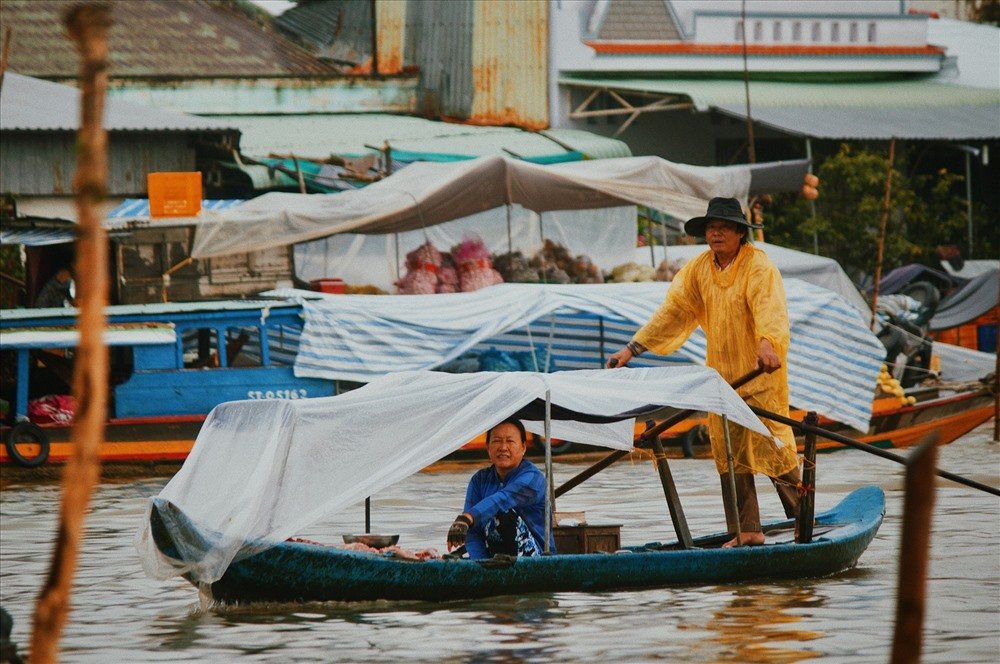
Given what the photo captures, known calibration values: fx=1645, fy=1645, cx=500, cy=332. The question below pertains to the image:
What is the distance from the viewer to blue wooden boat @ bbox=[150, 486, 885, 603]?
694 centimetres

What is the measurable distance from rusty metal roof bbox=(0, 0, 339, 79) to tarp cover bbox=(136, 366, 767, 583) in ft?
47.6

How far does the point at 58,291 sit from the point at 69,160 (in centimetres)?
420

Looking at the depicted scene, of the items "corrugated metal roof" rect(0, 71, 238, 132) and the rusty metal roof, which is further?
the rusty metal roof

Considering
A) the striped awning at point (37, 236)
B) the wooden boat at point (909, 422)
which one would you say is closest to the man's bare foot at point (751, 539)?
the wooden boat at point (909, 422)

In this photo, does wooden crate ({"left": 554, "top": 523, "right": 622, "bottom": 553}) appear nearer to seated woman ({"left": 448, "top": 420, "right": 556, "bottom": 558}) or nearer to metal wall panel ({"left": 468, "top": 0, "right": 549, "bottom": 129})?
seated woman ({"left": 448, "top": 420, "right": 556, "bottom": 558})

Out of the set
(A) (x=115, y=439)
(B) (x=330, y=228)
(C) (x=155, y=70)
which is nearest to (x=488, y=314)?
(B) (x=330, y=228)

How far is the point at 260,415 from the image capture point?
23.4 ft

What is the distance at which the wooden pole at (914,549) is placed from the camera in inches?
99.3

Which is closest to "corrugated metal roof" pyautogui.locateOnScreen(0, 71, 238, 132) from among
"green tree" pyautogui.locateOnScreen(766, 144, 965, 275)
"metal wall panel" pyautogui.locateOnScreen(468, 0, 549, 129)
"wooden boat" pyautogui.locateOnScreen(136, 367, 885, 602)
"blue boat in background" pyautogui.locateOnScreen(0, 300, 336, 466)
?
"blue boat in background" pyautogui.locateOnScreen(0, 300, 336, 466)

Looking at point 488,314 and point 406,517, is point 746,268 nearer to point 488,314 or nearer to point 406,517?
point 406,517

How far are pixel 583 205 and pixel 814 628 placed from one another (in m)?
10.2

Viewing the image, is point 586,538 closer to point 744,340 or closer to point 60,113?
point 744,340

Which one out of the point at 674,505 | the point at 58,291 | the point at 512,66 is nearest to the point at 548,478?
the point at 674,505

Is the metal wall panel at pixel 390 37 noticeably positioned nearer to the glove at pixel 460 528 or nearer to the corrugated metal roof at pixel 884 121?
the corrugated metal roof at pixel 884 121
